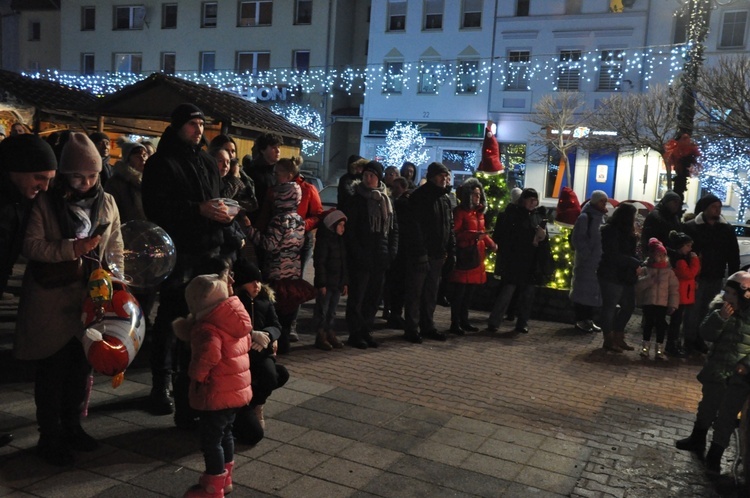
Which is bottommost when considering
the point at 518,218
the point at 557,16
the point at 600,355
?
the point at 600,355

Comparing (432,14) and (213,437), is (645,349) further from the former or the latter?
(432,14)

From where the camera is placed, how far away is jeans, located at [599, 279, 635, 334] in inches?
344

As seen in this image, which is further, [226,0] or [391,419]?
[226,0]

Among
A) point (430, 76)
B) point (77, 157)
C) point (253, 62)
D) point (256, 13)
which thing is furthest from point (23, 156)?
point (256, 13)

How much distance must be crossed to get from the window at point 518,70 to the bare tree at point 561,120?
1.67m

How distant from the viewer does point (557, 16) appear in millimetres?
30516

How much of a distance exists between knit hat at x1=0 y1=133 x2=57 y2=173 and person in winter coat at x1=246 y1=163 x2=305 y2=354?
9.67 feet

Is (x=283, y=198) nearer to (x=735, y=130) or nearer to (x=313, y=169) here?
(x=735, y=130)

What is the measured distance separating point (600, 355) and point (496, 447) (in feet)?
13.2

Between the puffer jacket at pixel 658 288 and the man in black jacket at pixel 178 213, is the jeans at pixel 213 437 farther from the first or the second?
the puffer jacket at pixel 658 288

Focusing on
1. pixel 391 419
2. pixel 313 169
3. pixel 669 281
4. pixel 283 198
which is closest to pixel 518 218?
pixel 669 281

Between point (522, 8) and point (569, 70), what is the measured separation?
377 cm

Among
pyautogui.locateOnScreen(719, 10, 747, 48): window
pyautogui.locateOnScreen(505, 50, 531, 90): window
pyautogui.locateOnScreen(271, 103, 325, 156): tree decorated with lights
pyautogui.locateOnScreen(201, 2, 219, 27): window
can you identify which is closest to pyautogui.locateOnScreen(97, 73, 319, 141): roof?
pyautogui.locateOnScreen(505, 50, 531, 90): window

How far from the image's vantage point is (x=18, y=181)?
12.9ft
